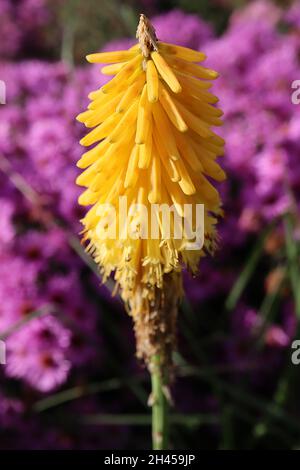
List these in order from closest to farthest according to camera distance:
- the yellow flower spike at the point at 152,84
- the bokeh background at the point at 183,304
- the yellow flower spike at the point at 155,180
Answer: the yellow flower spike at the point at 152,84
the yellow flower spike at the point at 155,180
the bokeh background at the point at 183,304

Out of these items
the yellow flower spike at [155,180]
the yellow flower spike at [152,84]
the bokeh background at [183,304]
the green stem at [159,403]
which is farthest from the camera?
the bokeh background at [183,304]

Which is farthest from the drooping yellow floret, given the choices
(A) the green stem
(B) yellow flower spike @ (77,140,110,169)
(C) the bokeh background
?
(C) the bokeh background

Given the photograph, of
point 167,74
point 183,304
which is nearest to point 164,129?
point 167,74

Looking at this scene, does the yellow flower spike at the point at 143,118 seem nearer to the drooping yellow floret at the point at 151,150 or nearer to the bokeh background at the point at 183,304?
the drooping yellow floret at the point at 151,150

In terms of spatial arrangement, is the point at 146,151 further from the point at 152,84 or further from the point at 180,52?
the point at 180,52

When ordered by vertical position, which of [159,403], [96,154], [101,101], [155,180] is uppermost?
[101,101]

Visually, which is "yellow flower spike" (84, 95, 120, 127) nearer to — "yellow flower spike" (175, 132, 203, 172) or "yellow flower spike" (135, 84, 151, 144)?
"yellow flower spike" (135, 84, 151, 144)

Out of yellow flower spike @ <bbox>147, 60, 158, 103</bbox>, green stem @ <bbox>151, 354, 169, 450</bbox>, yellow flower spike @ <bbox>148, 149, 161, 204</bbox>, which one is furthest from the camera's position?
green stem @ <bbox>151, 354, 169, 450</bbox>

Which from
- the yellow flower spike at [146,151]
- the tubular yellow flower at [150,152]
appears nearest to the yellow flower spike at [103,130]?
the tubular yellow flower at [150,152]
